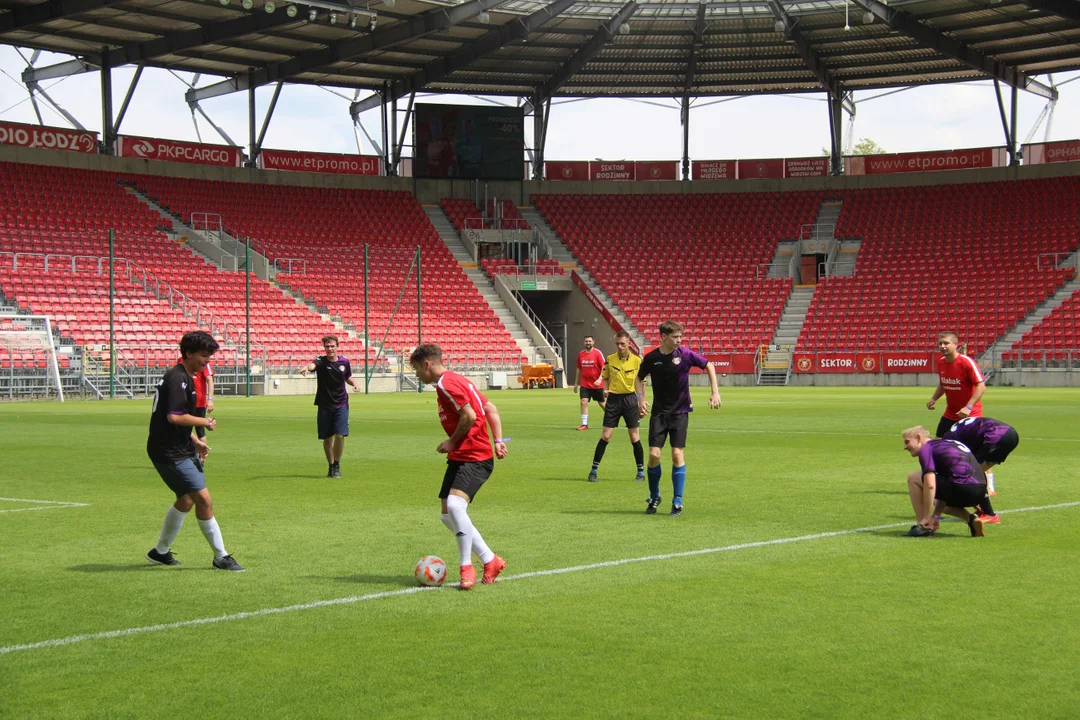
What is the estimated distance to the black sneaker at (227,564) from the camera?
9.39 metres

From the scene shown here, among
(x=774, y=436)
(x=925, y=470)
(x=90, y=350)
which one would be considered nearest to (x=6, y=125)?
(x=90, y=350)

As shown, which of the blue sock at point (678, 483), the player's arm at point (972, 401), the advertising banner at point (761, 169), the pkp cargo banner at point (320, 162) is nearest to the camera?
the blue sock at point (678, 483)

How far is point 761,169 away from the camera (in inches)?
2677

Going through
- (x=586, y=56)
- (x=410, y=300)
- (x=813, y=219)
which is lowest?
(x=410, y=300)

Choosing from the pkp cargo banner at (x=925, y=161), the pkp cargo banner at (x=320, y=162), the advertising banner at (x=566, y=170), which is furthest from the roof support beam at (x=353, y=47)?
the pkp cargo banner at (x=925, y=161)

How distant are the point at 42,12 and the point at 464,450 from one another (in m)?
41.4

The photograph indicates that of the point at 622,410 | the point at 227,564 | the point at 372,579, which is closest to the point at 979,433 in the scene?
the point at 622,410

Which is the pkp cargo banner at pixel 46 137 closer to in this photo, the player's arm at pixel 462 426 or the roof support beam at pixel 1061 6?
the roof support beam at pixel 1061 6

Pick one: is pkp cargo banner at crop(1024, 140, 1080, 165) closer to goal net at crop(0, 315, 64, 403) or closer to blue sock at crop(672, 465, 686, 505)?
goal net at crop(0, 315, 64, 403)

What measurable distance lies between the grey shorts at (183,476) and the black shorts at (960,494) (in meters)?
6.23

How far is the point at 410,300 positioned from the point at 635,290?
39.5 ft

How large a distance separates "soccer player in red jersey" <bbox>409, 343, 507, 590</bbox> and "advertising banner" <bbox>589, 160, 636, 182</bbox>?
6083 centimetres

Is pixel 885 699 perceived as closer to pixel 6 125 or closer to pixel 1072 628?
pixel 1072 628

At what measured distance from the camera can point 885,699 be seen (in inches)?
231
